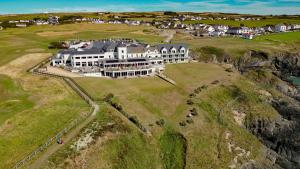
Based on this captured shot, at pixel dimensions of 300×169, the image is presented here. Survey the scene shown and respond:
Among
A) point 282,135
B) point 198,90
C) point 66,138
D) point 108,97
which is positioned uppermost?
point 108,97

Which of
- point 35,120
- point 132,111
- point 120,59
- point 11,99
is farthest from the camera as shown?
point 120,59

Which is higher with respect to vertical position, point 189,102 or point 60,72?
point 60,72

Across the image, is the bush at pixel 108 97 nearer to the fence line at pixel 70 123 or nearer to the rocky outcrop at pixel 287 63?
the fence line at pixel 70 123

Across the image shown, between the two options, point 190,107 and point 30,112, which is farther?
point 190,107

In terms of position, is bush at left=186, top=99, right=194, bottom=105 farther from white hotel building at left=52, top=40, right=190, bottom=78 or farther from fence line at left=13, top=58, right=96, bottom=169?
white hotel building at left=52, top=40, right=190, bottom=78

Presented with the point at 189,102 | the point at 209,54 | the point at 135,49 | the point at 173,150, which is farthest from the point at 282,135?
the point at 209,54

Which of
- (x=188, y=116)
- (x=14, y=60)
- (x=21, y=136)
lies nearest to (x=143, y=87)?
(x=188, y=116)

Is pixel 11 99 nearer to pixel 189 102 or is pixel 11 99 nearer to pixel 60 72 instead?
pixel 60 72

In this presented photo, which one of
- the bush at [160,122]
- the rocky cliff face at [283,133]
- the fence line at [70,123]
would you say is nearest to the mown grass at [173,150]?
the bush at [160,122]

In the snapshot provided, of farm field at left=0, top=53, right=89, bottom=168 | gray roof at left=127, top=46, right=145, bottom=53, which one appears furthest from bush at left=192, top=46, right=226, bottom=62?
farm field at left=0, top=53, right=89, bottom=168
